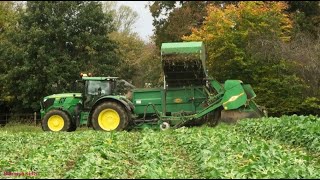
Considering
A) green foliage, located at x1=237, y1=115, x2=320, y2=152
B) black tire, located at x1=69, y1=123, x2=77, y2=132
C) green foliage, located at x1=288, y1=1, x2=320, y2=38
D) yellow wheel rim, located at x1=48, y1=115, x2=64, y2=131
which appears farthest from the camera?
green foliage, located at x1=288, y1=1, x2=320, y2=38

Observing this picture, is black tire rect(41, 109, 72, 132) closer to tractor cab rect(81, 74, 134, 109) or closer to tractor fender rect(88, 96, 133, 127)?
tractor cab rect(81, 74, 134, 109)

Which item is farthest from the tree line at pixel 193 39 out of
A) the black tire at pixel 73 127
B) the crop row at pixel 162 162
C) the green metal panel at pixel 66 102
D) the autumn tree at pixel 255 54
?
the crop row at pixel 162 162

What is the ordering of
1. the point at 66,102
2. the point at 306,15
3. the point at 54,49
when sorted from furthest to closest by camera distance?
the point at 306,15 < the point at 54,49 < the point at 66,102

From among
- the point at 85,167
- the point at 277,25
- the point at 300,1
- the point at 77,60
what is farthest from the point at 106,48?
the point at 85,167

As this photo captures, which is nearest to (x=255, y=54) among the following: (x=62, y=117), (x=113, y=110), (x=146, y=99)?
(x=146, y=99)

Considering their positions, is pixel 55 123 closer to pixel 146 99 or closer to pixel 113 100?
pixel 113 100

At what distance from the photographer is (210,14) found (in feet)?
92.1

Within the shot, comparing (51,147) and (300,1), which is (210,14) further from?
(51,147)

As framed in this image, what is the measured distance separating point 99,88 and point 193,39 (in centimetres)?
1032

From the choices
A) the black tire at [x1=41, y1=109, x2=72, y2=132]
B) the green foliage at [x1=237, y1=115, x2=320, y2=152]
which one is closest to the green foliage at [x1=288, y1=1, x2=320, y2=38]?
the green foliage at [x1=237, y1=115, x2=320, y2=152]

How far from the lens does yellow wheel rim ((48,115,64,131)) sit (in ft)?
61.0

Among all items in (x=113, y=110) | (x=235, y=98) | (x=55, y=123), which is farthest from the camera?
(x=55, y=123)

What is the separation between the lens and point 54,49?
102ft

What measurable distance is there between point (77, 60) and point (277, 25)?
13.9 m
